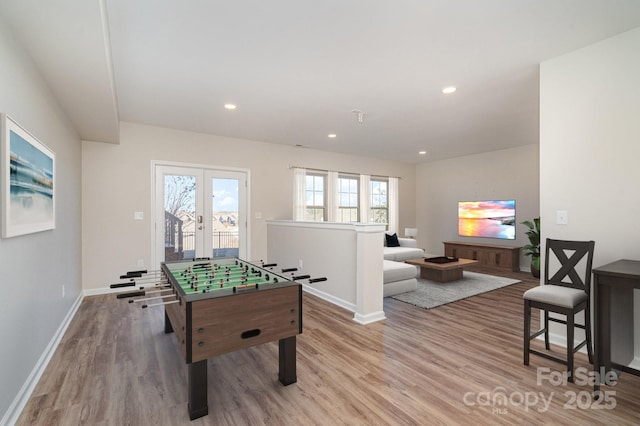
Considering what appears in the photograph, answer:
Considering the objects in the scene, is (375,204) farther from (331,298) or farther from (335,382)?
(335,382)

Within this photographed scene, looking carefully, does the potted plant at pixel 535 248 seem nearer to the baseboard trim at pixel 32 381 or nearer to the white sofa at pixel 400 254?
the white sofa at pixel 400 254

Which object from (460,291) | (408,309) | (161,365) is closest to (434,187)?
(460,291)

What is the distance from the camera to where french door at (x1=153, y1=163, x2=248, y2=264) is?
4.76 meters

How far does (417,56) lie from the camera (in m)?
2.62

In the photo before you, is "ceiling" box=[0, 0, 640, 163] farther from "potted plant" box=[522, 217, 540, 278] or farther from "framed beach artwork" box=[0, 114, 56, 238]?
"potted plant" box=[522, 217, 540, 278]

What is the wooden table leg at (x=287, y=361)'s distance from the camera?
→ 208cm

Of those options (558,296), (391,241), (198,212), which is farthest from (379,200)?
(558,296)

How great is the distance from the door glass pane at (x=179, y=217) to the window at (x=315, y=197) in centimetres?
227

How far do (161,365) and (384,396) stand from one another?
1.75 meters

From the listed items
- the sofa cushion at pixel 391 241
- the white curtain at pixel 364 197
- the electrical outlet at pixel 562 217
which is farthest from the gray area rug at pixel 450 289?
the white curtain at pixel 364 197

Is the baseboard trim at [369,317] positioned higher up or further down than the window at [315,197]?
further down

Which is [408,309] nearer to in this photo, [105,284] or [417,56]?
[417,56]

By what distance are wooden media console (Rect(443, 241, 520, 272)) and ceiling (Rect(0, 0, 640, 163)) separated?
114 inches

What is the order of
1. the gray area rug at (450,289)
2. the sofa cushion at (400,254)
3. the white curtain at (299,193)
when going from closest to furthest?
the gray area rug at (450,289) → the sofa cushion at (400,254) → the white curtain at (299,193)
